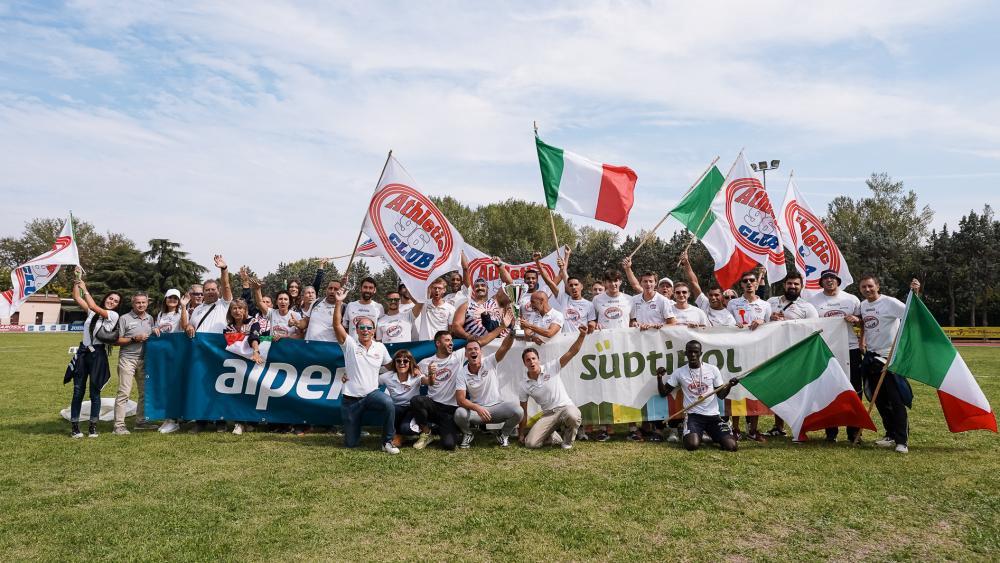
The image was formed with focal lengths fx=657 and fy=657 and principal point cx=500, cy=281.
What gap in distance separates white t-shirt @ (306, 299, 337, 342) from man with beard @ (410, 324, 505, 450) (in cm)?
165

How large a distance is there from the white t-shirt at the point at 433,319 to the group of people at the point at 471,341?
2 centimetres

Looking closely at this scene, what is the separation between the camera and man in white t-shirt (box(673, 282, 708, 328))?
8.91 meters

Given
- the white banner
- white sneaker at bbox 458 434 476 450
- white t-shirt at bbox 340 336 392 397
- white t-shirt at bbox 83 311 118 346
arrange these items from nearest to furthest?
1. white sneaker at bbox 458 434 476 450
2. white t-shirt at bbox 340 336 392 397
3. the white banner
4. white t-shirt at bbox 83 311 118 346

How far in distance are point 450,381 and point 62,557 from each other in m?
4.53

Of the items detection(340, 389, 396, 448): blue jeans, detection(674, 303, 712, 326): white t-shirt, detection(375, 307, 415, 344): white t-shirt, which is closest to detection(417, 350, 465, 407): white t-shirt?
detection(340, 389, 396, 448): blue jeans

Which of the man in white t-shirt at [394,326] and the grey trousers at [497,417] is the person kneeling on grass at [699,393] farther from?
the man in white t-shirt at [394,326]

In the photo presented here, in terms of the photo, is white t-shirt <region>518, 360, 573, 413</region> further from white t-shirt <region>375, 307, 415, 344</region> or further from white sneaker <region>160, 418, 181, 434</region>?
white sneaker <region>160, 418, 181, 434</region>

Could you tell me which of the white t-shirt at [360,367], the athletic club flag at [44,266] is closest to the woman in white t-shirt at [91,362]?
the athletic club flag at [44,266]

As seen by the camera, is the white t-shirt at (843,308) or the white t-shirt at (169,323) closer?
the white t-shirt at (843,308)

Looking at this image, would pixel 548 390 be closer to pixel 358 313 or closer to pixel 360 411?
pixel 360 411

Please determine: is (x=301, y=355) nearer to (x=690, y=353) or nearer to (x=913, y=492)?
(x=690, y=353)

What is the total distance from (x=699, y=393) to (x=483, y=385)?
266cm

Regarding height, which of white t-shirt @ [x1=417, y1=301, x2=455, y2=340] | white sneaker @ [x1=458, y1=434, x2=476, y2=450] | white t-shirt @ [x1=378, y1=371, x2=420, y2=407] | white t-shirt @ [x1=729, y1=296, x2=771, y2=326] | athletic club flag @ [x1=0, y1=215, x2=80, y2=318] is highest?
athletic club flag @ [x1=0, y1=215, x2=80, y2=318]

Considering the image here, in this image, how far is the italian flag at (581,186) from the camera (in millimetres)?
9570
